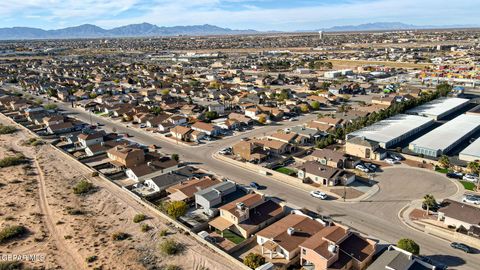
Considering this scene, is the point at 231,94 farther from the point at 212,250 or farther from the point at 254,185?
the point at 212,250

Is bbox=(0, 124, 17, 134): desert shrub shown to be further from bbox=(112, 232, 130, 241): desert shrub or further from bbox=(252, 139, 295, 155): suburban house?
bbox=(112, 232, 130, 241): desert shrub

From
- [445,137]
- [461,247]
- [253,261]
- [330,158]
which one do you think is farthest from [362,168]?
[253,261]

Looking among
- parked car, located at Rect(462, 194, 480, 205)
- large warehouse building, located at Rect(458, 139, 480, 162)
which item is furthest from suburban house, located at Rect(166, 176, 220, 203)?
large warehouse building, located at Rect(458, 139, 480, 162)

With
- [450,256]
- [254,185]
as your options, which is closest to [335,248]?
[450,256]

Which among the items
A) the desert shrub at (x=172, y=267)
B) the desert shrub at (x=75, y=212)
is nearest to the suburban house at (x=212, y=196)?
the desert shrub at (x=172, y=267)

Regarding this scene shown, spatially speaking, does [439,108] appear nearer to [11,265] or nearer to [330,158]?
[330,158]

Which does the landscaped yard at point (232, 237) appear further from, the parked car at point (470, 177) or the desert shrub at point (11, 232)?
the parked car at point (470, 177)
